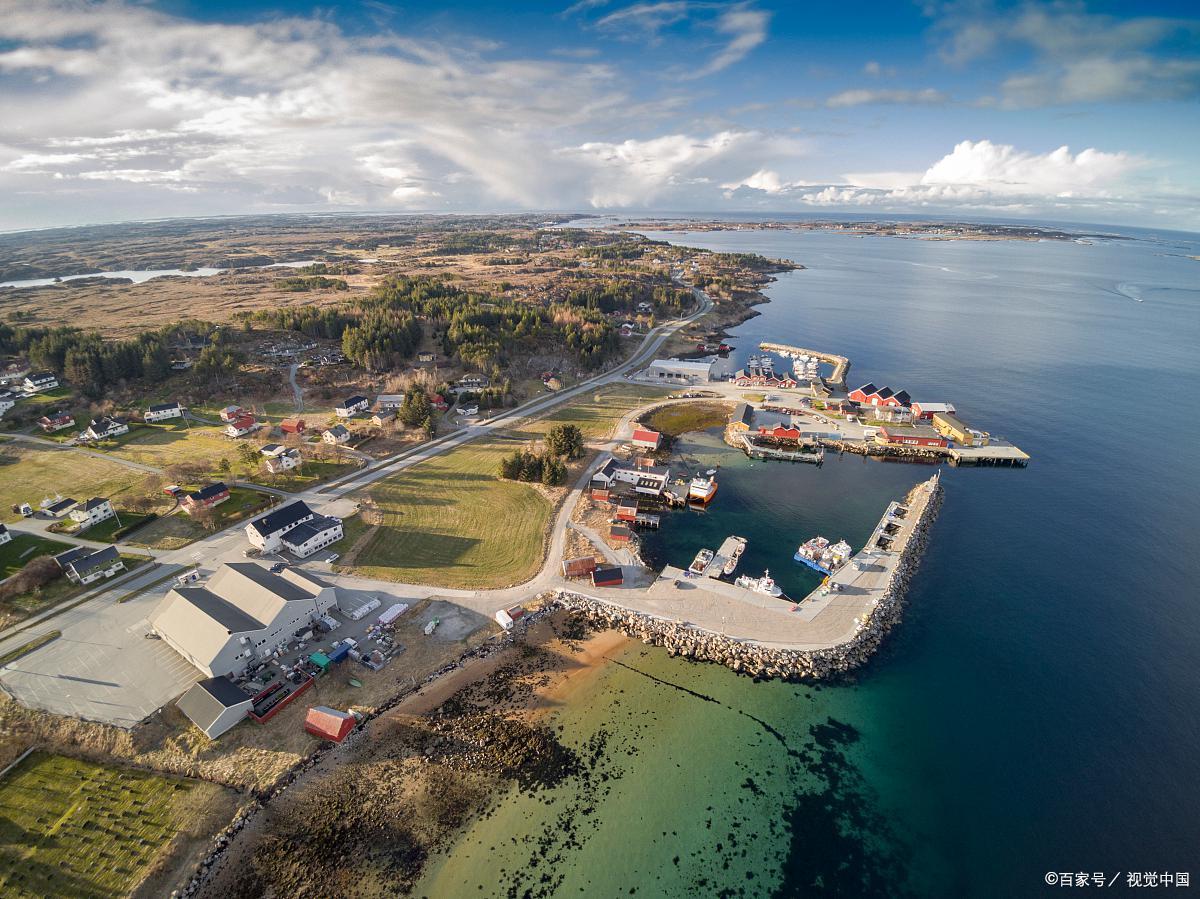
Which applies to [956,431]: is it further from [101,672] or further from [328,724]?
[101,672]

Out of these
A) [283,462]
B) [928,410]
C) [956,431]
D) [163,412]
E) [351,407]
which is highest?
[928,410]

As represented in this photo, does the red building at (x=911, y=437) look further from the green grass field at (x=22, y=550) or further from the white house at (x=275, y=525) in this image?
the green grass field at (x=22, y=550)

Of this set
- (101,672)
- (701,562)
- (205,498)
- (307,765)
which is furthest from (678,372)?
(101,672)

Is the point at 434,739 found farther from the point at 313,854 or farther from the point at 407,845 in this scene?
the point at 313,854

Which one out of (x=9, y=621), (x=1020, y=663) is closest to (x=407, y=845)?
(x=9, y=621)

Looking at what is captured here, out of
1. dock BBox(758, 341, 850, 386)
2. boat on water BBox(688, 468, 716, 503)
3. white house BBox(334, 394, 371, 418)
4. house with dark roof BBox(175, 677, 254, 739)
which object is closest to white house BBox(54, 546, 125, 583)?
house with dark roof BBox(175, 677, 254, 739)

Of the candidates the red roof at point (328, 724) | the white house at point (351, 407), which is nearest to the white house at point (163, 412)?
the white house at point (351, 407)

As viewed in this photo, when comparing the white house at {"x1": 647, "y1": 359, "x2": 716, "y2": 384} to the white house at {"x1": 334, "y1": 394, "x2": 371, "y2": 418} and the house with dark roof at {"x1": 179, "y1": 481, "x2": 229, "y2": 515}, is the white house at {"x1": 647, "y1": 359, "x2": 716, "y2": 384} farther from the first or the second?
the house with dark roof at {"x1": 179, "y1": 481, "x2": 229, "y2": 515}
